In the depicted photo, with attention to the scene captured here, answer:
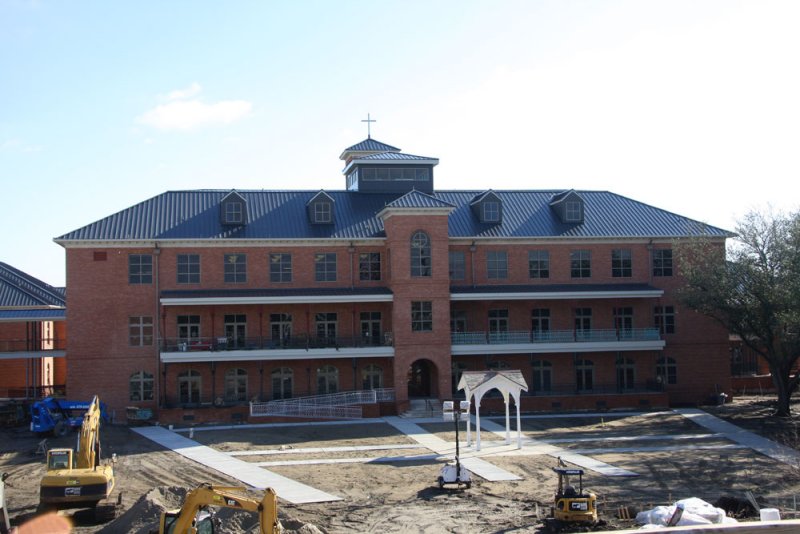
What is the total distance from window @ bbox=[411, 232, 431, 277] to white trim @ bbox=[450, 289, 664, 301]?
204cm

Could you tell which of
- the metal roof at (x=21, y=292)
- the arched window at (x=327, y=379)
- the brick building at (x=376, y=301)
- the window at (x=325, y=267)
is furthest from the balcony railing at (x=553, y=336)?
the metal roof at (x=21, y=292)

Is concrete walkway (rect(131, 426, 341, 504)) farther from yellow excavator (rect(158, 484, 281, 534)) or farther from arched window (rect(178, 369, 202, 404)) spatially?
yellow excavator (rect(158, 484, 281, 534))

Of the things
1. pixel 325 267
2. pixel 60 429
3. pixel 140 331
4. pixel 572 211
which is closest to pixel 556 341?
pixel 572 211

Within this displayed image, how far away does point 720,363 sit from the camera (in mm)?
50094

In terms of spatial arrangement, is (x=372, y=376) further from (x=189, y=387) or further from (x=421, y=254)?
(x=189, y=387)

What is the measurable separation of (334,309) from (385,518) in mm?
24443

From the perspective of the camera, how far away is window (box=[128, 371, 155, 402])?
45.3 metres

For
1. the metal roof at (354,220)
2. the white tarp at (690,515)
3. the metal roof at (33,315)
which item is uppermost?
the metal roof at (354,220)

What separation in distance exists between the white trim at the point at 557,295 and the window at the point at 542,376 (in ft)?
12.9

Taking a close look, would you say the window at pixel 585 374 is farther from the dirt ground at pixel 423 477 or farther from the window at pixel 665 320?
the dirt ground at pixel 423 477

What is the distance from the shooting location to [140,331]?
45781 millimetres

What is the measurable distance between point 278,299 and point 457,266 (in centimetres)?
1060

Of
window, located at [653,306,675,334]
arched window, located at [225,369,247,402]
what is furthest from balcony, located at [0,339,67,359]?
window, located at [653,306,675,334]

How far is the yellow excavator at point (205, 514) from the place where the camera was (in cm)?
1742
